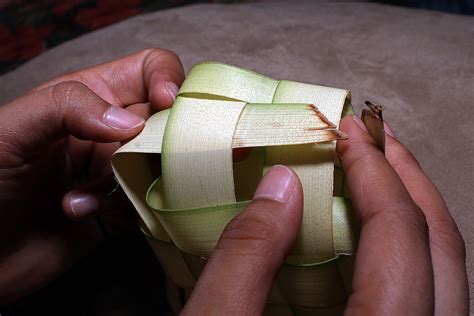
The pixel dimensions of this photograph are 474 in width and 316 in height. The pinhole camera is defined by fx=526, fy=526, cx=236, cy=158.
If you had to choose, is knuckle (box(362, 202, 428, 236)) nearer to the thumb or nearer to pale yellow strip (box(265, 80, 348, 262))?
pale yellow strip (box(265, 80, 348, 262))

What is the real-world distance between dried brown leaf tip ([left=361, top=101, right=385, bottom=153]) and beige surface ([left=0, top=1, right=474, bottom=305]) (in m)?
0.20

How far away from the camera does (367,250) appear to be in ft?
1.42

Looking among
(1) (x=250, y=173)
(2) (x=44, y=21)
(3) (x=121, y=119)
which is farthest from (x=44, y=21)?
(1) (x=250, y=173)

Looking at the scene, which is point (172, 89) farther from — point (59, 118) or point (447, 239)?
point (447, 239)

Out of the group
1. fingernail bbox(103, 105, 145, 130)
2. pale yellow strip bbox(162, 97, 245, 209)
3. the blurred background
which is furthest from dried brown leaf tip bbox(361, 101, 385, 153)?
the blurred background

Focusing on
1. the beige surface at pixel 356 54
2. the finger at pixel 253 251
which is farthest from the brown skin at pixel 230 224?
the beige surface at pixel 356 54

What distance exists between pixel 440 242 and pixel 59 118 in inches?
17.6

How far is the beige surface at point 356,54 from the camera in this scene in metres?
0.75

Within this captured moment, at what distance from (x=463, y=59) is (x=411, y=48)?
0.09 metres

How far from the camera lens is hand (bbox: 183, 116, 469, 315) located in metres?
0.40

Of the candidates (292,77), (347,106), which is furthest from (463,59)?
(347,106)

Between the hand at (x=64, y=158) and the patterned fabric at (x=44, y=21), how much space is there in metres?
0.86

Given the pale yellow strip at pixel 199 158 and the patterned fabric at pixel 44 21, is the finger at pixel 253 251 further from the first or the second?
the patterned fabric at pixel 44 21

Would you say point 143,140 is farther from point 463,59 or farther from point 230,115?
point 463,59
